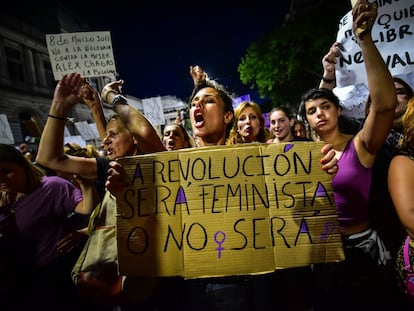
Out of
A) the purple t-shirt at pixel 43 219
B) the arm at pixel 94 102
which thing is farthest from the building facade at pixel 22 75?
the purple t-shirt at pixel 43 219

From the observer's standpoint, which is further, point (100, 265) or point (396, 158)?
point (100, 265)

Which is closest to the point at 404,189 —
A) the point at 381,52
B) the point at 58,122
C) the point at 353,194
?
the point at 353,194

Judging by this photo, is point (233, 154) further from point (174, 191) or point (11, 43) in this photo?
point (11, 43)

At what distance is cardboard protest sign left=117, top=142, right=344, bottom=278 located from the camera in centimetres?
142

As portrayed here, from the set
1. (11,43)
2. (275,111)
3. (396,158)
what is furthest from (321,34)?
(11,43)

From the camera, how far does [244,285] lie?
1532 millimetres

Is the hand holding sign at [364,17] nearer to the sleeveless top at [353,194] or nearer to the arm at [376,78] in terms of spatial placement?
the arm at [376,78]

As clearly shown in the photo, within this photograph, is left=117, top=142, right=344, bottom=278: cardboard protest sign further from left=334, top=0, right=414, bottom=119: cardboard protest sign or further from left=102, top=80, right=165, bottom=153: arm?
left=334, top=0, right=414, bottom=119: cardboard protest sign

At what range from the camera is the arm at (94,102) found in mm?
2342

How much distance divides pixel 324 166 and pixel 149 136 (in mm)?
1065

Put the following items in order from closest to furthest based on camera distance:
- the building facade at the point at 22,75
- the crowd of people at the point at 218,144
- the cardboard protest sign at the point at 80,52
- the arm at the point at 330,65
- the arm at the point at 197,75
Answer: the crowd of people at the point at 218,144 → the arm at the point at 197,75 → the cardboard protest sign at the point at 80,52 → the arm at the point at 330,65 → the building facade at the point at 22,75

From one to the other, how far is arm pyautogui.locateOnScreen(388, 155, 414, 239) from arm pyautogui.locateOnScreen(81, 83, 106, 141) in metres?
2.21

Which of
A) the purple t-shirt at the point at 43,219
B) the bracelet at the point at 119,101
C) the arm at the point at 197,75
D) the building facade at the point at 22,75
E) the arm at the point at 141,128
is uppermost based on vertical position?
the building facade at the point at 22,75

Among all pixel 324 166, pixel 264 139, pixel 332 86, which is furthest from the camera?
pixel 264 139
